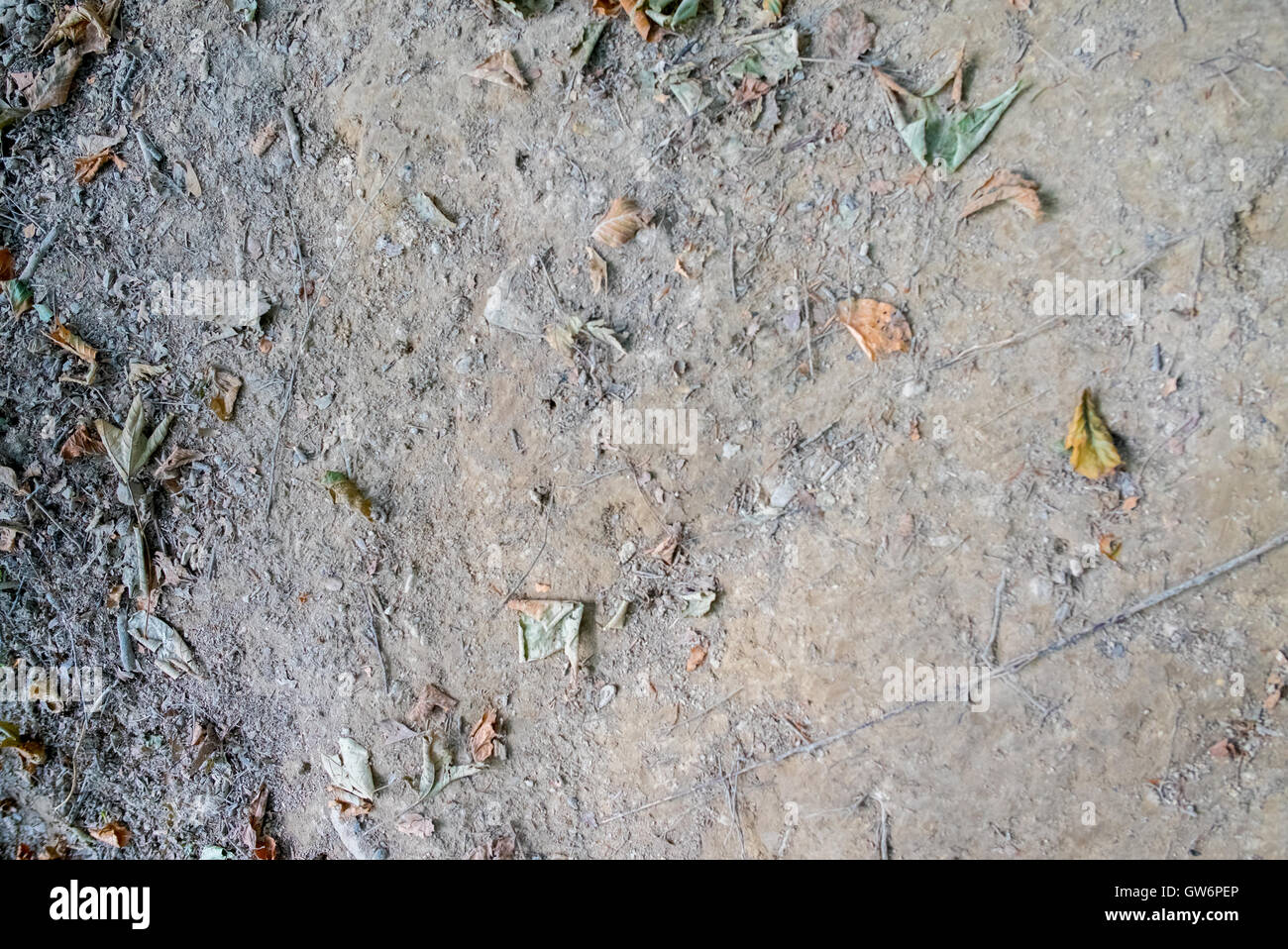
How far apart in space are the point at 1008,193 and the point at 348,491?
121 inches

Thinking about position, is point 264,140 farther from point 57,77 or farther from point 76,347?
point 76,347

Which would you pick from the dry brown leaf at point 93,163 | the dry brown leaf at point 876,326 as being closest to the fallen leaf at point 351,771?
the dry brown leaf at point 876,326

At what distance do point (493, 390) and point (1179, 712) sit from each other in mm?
3002

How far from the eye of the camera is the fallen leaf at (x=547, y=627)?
3.28 metres

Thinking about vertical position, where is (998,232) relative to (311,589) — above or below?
above

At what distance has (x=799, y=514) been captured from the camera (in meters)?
3.09

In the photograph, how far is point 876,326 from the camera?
2.99 meters

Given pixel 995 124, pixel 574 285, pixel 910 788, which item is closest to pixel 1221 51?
pixel 995 124

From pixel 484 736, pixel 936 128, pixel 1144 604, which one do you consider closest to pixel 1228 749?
pixel 1144 604

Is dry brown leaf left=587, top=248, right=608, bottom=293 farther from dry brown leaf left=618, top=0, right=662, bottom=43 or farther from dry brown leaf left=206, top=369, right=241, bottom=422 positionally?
dry brown leaf left=206, top=369, right=241, bottom=422

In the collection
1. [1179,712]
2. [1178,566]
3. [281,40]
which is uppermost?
[281,40]

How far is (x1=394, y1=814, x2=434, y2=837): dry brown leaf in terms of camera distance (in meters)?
3.45


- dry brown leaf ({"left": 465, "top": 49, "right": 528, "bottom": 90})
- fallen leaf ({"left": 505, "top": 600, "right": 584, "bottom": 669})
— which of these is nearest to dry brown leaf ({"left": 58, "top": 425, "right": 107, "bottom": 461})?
fallen leaf ({"left": 505, "top": 600, "right": 584, "bottom": 669})

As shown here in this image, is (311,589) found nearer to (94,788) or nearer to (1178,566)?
(94,788)
